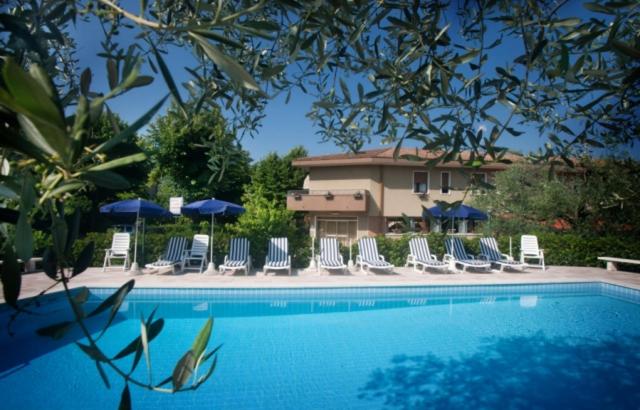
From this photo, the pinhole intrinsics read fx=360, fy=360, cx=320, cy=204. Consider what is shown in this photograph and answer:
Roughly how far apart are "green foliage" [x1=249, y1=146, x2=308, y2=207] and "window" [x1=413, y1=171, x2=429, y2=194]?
35.5 feet

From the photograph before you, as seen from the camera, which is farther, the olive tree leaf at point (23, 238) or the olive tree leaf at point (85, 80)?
the olive tree leaf at point (85, 80)

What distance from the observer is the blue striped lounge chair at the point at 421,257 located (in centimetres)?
1395

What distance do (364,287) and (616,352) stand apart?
588 cm

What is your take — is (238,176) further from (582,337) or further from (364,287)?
(582,337)

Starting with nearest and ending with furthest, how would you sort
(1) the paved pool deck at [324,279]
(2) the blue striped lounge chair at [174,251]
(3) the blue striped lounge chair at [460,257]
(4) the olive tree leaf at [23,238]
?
(4) the olive tree leaf at [23,238] < (1) the paved pool deck at [324,279] < (2) the blue striped lounge chair at [174,251] < (3) the blue striped lounge chair at [460,257]

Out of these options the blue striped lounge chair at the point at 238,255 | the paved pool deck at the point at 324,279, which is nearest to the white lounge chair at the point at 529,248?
the paved pool deck at the point at 324,279

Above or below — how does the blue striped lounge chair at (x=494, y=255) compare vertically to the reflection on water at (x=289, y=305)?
above

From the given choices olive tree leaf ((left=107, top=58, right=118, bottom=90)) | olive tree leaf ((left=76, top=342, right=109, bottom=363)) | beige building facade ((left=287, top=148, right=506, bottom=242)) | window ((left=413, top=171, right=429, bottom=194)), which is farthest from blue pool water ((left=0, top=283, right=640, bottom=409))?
window ((left=413, top=171, right=429, bottom=194))

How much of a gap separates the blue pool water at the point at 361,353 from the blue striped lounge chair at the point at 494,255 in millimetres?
3715

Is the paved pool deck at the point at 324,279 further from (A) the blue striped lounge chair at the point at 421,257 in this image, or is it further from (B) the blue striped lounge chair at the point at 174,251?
(B) the blue striped lounge chair at the point at 174,251

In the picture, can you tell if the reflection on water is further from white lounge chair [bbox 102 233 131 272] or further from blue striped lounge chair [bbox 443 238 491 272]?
white lounge chair [bbox 102 233 131 272]

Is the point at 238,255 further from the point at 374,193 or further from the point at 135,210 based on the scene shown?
the point at 374,193

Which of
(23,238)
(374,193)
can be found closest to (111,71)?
(23,238)

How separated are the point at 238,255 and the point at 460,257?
905 centimetres
